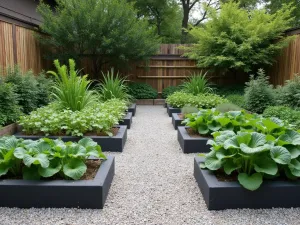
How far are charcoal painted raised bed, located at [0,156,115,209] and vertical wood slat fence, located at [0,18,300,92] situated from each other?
4058 millimetres

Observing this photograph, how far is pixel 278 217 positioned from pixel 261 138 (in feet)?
2.13

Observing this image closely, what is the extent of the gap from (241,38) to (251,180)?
6915mm

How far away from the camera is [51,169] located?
227cm

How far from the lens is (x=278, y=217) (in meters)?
2.06

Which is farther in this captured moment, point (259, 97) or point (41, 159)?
point (259, 97)

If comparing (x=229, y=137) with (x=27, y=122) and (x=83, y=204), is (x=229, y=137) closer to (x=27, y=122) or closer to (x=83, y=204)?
(x=83, y=204)

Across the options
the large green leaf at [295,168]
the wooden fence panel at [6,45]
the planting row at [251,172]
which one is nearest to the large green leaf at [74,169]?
the planting row at [251,172]

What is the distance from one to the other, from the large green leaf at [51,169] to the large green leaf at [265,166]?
1.68 m

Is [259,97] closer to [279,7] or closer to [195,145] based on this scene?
[195,145]

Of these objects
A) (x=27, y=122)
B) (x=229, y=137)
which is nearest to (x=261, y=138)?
(x=229, y=137)

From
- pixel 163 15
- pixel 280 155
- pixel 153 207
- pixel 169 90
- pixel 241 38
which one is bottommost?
pixel 153 207

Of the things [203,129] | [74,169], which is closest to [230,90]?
[203,129]

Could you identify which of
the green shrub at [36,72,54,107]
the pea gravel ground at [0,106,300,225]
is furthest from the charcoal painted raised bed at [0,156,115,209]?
the green shrub at [36,72,54,107]

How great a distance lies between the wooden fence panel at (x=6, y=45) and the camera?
5750 mm
